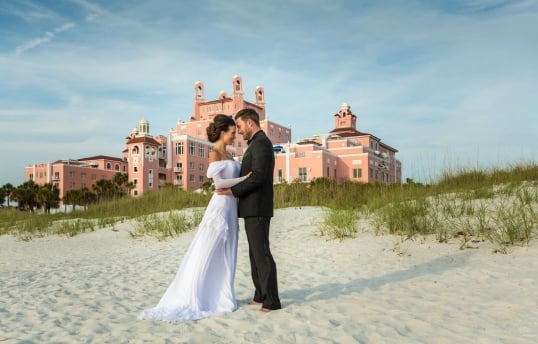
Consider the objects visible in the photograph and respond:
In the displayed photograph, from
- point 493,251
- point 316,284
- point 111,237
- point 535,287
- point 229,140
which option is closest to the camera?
point 229,140

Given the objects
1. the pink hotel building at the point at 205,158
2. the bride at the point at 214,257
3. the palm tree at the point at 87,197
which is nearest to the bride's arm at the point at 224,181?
the bride at the point at 214,257

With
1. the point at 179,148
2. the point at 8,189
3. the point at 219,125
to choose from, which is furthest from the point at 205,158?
the point at 219,125

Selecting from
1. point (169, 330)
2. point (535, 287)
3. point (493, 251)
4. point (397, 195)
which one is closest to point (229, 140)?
point (169, 330)

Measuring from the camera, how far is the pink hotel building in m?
53.9

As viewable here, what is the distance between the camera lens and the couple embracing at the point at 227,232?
4.88m

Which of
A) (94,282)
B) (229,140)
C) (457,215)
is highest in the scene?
(229,140)

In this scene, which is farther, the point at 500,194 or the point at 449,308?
the point at 500,194

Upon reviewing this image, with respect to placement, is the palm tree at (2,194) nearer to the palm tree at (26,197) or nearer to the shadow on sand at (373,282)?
the palm tree at (26,197)

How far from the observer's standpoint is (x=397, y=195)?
12773 mm

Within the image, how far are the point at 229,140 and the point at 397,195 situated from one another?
865 centimetres

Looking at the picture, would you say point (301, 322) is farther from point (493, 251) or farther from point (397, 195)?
point (397, 195)

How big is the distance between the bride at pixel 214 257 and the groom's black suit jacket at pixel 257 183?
166 millimetres

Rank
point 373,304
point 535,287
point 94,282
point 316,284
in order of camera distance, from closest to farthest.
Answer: point 373,304 → point 535,287 → point 316,284 → point 94,282

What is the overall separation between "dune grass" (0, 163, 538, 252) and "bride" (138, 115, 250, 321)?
18.7ft
